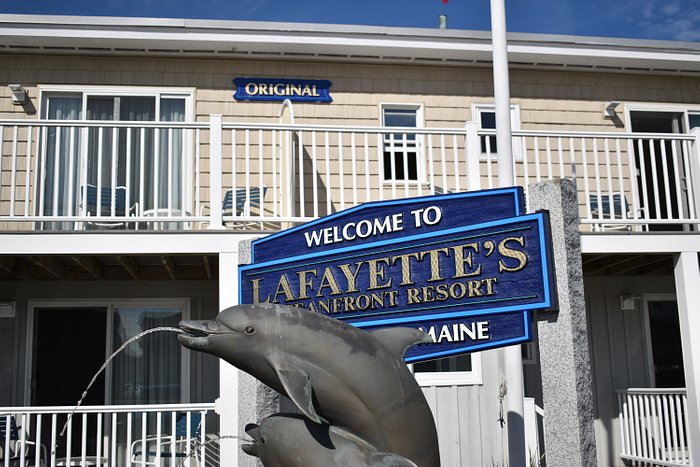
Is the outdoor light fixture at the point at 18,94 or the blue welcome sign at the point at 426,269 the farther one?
the outdoor light fixture at the point at 18,94

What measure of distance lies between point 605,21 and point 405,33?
15705 millimetres

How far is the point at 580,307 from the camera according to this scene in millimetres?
5223

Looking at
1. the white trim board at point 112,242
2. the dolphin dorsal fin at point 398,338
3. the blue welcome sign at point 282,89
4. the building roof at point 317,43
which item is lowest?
the dolphin dorsal fin at point 398,338

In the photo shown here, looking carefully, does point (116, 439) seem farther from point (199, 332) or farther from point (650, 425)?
point (650, 425)

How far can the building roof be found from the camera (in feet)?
34.5

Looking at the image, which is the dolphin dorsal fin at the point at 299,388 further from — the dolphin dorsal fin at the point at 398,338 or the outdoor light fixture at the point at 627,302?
the outdoor light fixture at the point at 627,302

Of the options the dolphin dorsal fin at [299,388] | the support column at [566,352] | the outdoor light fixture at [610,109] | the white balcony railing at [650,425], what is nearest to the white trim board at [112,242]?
the support column at [566,352]

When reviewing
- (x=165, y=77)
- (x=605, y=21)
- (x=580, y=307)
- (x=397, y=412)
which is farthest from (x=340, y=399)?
(x=605, y=21)

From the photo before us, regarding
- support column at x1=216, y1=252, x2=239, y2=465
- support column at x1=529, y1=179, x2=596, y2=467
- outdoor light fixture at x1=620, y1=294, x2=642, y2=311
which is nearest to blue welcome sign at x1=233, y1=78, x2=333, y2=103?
support column at x1=216, y1=252, x2=239, y2=465

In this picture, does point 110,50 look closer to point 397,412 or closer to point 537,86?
point 537,86

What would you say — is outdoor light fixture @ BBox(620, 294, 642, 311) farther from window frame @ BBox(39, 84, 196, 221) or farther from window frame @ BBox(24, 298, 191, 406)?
window frame @ BBox(39, 84, 196, 221)

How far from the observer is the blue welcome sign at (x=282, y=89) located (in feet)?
36.3

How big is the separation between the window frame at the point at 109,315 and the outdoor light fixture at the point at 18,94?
2.68 metres

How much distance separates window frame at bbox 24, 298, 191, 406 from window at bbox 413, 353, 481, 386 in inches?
120
